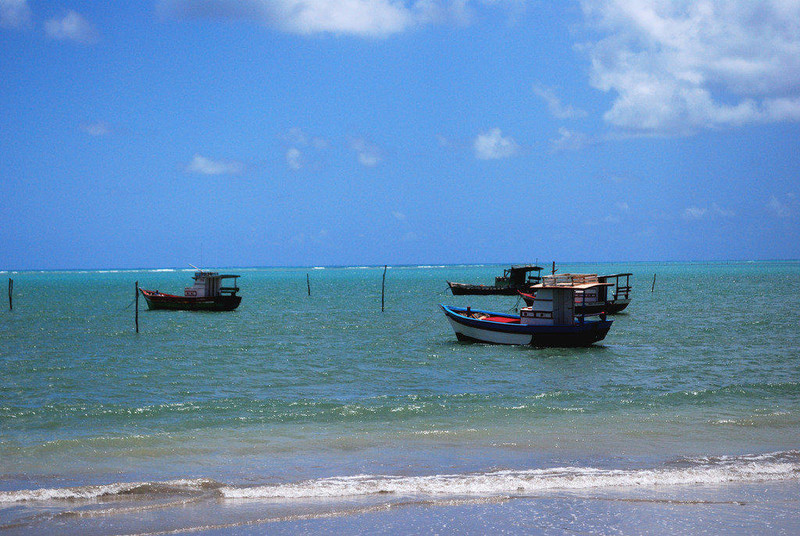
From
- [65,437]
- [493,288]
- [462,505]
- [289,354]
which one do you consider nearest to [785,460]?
[462,505]

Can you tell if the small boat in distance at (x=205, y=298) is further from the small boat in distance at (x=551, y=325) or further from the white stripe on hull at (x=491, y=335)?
the small boat in distance at (x=551, y=325)

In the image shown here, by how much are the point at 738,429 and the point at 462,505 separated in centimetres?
830

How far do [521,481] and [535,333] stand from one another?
1944 cm

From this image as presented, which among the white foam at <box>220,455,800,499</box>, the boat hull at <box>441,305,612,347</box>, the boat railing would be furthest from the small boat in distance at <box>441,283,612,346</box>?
the white foam at <box>220,455,800,499</box>

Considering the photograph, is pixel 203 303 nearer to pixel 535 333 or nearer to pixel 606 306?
pixel 606 306

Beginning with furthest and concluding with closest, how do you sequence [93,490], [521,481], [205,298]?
1. [205,298]
2. [521,481]
3. [93,490]

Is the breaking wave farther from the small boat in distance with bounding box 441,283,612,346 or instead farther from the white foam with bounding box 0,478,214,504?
the small boat in distance with bounding box 441,283,612,346

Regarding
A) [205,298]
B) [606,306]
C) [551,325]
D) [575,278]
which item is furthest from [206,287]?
[551,325]

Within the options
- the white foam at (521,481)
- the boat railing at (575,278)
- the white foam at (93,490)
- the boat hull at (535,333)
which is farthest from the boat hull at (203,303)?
the white foam at (521,481)

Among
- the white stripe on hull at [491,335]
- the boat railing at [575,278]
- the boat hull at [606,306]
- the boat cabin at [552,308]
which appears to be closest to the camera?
the boat cabin at [552,308]

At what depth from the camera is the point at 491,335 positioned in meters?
31.9

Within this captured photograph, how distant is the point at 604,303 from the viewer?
47562 mm

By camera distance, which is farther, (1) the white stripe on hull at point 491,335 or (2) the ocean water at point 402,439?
(1) the white stripe on hull at point 491,335

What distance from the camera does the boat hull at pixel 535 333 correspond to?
30.3 m
